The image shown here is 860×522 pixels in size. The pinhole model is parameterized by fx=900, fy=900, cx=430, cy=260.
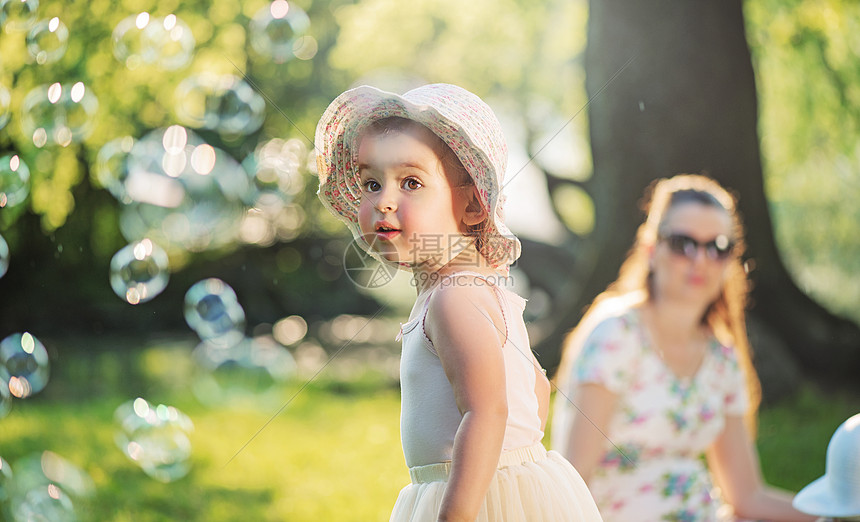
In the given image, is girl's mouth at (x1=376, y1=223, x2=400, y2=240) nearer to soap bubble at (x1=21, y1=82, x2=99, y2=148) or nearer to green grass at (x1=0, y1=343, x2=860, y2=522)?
soap bubble at (x1=21, y1=82, x2=99, y2=148)

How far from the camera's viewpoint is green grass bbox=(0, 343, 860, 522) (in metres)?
4.22

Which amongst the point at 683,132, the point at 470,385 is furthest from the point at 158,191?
the point at 683,132

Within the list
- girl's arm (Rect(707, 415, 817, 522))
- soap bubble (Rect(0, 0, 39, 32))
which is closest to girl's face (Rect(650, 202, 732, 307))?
girl's arm (Rect(707, 415, 817, 522))

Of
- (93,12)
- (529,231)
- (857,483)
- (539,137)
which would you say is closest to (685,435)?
(857,483)

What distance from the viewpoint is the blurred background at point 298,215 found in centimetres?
331

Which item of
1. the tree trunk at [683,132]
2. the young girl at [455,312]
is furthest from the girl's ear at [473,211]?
the tree trunk at [683,132]

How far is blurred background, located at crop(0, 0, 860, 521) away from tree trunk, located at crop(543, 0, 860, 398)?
0.05 ft

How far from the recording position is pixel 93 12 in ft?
17.4

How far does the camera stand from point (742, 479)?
2.47 meters

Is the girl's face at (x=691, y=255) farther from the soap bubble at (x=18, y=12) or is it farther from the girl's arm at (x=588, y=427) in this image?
the soap bubble at (x=18, y=12)

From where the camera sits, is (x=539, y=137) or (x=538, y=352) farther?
(x=539, y=137)

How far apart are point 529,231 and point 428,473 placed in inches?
289

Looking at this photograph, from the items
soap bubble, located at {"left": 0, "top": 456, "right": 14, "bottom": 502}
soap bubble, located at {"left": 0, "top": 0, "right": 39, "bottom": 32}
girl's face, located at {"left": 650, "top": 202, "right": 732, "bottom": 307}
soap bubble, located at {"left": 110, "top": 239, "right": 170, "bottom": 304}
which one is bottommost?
soap bubble, located at {"left": 0, "top": 456, "right": 14, "bottom": 502}

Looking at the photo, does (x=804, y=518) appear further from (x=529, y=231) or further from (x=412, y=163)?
(x=529, y=231)
